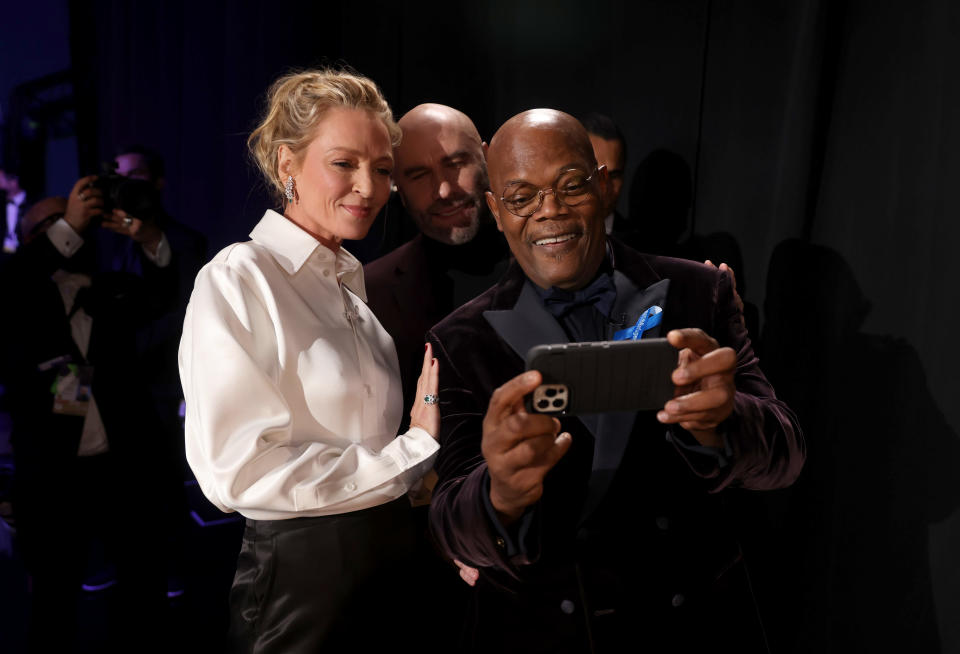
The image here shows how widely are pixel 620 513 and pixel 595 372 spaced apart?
46 centimetres

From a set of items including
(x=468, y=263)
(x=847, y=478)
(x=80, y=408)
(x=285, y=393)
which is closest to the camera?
(x=285, y=393)

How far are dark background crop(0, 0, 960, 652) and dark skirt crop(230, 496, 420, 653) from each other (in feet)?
5.18

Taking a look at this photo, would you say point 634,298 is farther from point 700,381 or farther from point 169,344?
point 169,344

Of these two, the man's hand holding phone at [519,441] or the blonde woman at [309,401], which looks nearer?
the man's hand holding phone at [519,441]

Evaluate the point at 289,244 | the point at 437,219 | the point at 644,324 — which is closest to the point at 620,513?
the point at 644,324

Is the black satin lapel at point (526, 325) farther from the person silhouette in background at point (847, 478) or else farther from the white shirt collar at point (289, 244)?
the person silhouette in background at point (847, 478)

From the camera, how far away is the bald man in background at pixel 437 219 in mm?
2369

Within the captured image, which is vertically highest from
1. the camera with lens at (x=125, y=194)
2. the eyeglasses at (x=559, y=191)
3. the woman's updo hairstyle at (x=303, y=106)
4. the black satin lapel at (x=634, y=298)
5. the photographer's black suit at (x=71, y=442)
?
the woman's updo hairstyle at (x=303, y=106)

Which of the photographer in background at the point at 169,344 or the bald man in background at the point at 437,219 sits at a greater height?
the bald man in background at the point at 437,219

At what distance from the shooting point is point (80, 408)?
3.11 m

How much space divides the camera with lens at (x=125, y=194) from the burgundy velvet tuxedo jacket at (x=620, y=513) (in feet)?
7.19

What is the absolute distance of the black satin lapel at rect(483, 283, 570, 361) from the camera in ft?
4.85

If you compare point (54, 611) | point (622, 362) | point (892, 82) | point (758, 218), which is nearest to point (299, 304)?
point (622, 362)

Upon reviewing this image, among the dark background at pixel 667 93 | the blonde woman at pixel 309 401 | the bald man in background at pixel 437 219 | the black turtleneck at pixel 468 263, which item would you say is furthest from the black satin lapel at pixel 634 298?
the dark background at pixel 667 93
